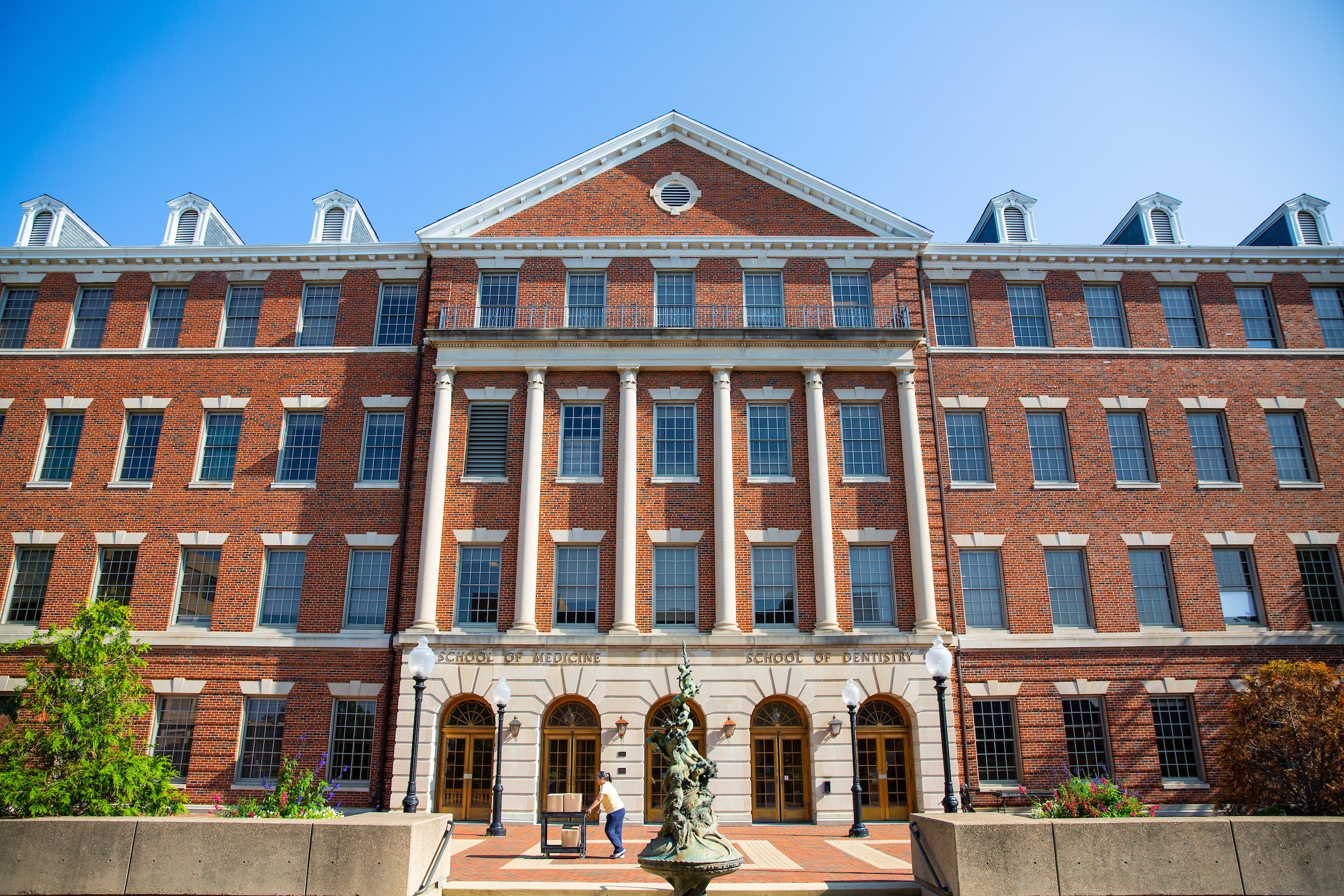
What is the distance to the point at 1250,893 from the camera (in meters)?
11.1

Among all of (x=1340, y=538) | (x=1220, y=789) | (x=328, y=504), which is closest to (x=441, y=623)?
(x=328, y=504)

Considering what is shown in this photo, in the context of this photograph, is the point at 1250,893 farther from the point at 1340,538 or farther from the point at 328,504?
the point at 328,504

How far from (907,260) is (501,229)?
12967mm

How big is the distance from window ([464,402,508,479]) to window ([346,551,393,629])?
11.6 ft

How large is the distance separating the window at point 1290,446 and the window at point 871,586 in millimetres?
12647

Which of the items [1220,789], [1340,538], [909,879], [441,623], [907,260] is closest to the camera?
[909,879]

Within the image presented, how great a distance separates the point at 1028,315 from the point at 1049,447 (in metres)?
4.41

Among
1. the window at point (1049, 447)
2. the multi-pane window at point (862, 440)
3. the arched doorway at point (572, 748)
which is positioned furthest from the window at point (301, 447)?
the window at point (1049, 447)

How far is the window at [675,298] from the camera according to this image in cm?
2591

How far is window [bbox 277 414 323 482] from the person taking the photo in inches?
986

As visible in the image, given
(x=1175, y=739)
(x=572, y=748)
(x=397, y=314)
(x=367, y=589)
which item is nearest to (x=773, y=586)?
(x=572, y=748)

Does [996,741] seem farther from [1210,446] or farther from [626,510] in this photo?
[626,510]

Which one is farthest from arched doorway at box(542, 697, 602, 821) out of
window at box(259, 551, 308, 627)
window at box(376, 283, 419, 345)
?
window at box(376, 283, 419, 345)

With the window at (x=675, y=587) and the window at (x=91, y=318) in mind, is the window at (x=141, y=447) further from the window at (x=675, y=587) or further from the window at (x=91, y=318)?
the window at (x=675, y=587)
